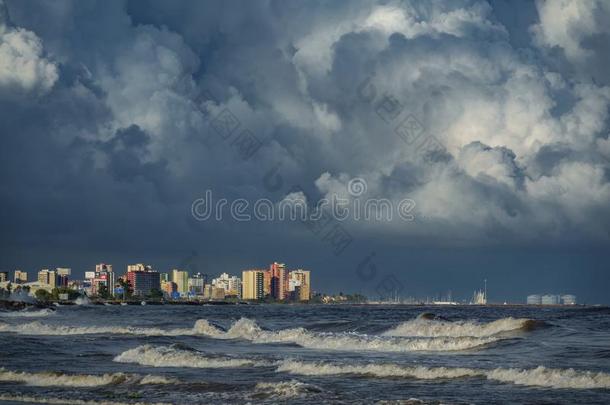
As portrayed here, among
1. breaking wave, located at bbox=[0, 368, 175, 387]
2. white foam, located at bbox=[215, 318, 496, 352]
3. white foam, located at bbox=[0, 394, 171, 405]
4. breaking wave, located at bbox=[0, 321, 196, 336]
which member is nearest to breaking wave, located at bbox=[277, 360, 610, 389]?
breaking wave, located at bbox=[0, 368, 175, 387]

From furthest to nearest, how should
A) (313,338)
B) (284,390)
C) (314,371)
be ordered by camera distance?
1. (313,338)
2. (314,371)
3. (284,390)

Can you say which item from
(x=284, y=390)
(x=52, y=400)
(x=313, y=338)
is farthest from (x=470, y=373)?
(x=313, y=338)

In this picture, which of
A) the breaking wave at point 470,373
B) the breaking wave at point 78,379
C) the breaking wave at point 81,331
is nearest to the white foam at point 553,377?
the breaking wave at point 470,373

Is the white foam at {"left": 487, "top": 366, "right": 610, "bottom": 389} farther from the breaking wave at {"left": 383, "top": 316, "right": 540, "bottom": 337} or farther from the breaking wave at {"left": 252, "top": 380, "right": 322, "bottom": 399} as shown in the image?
the breaking wave at {"left": 383, "top": 316, "right": 540, "bottom": 337}

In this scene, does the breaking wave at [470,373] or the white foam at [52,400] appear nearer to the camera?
the white foam at [52,400]

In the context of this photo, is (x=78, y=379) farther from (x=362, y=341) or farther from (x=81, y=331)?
(x=81, y=331)

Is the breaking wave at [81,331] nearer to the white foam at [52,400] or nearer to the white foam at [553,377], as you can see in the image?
the white foam at [52,400]

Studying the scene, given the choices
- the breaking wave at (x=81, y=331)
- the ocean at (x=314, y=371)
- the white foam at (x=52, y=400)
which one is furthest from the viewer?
the breaking wave at (x=81, y=331)
